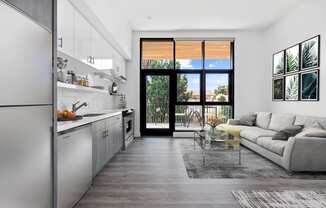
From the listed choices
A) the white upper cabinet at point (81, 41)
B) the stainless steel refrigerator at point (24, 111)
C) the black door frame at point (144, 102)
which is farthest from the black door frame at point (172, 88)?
the stainless steel refrigerator at point (24, 111)

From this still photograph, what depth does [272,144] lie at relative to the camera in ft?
14.7

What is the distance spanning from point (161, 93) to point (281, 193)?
17.3 ft

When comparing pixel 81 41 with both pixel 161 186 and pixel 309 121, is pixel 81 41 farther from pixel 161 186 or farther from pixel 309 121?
pixel 309 121

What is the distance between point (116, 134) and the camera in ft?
16.5

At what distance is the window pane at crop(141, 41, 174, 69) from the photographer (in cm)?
793

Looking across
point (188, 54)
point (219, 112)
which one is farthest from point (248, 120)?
point (188, 54)

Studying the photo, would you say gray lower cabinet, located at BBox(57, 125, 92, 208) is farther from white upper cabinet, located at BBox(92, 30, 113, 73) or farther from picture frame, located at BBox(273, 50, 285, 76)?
picture frame, located at BBox(273, 50, 285, 76)

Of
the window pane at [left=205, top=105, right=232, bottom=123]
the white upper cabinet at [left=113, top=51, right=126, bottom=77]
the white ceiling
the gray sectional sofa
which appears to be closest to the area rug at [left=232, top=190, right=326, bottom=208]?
the gray sectional sofa

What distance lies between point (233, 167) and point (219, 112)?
3.78m

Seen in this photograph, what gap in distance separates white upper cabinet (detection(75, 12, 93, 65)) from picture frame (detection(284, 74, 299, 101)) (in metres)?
4.54

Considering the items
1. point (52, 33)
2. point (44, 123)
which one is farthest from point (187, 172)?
point (52, 33)

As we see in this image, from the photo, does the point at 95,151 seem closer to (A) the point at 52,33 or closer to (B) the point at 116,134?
(B) the point at 116,134

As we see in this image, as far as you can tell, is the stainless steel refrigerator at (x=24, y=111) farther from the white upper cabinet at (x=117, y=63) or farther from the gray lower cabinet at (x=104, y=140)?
the white upper cabinet at (x=117, y=63)

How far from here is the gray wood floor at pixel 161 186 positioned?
2.81 metres
